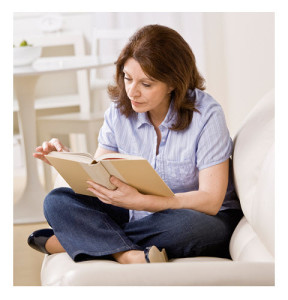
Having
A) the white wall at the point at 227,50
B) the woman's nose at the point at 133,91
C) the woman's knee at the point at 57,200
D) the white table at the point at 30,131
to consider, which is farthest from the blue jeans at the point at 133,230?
the white wall at the point at 227,50

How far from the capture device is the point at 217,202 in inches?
67.0

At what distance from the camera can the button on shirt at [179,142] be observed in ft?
5.73

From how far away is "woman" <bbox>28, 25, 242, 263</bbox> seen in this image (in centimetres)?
167

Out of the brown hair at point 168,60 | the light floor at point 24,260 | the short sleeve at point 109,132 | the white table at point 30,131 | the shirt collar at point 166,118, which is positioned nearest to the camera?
the brown hair at point 168,60

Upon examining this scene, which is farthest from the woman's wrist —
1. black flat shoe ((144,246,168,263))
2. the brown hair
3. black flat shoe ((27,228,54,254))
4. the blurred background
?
the blurred background

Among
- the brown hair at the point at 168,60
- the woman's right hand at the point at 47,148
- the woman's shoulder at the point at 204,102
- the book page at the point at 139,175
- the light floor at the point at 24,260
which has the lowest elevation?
the light floor at the point at 24,260

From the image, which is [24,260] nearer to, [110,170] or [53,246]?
[53,246]

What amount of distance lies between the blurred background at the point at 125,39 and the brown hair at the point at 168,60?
2419mm

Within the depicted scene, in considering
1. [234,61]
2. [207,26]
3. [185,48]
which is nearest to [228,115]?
[234,61]

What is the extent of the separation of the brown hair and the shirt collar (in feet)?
0.06

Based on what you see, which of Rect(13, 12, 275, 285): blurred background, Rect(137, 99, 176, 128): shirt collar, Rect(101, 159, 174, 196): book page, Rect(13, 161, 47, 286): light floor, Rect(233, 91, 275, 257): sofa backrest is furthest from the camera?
Rect(13, 12, 275, 285): blurred background

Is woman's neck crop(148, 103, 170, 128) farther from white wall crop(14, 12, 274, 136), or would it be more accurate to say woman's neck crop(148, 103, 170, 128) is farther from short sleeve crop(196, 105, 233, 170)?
white wall crop(14, 12, 274, 136)

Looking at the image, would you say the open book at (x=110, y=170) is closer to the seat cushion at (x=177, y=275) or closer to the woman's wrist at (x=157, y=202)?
the woman's wrist at (x=157, y=202)
